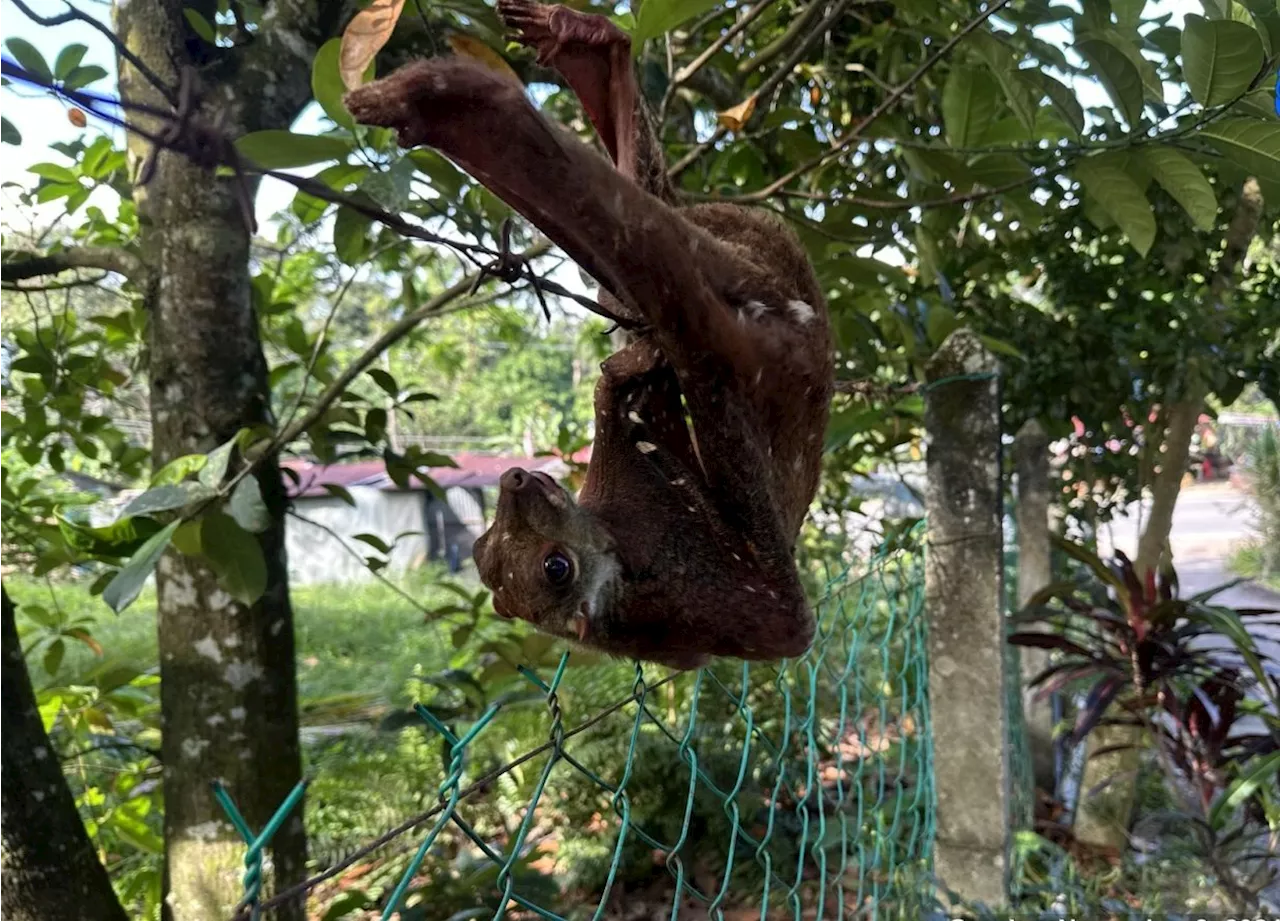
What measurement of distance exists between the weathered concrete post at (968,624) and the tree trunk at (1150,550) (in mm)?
1290

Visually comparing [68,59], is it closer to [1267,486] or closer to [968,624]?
[968,624]

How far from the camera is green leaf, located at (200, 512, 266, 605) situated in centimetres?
130

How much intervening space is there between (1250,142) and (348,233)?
1.28m

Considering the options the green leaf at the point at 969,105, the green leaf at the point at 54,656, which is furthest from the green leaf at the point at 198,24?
the green leaf at the point at 54,656

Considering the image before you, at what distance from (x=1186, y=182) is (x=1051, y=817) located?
10.7 feet

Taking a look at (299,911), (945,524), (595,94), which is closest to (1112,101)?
(595,94)

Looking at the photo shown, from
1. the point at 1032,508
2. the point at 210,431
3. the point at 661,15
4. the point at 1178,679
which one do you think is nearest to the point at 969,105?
the point at 661,15

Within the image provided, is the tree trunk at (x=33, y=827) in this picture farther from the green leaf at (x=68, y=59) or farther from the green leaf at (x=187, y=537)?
the green leaf at (x=68, y=59)

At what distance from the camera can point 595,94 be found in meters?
0.99

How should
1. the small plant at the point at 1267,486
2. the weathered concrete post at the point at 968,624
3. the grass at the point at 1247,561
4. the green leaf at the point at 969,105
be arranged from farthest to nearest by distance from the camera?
1. the grass at the point at 1247,561
2. the small plant at the point at 1267,486
3. the weathered concrete post at the point at 968,624
4. the green leaf at the point at 969,105

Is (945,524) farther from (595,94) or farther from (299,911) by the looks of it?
(299,911)

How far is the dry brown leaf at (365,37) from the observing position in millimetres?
762

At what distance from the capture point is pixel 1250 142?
3.43 feet

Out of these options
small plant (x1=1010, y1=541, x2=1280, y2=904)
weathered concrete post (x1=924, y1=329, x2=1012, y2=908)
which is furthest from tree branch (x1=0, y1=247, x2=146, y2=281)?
small plant (x1=1010, y1=541, x2=1280, y2=904)
